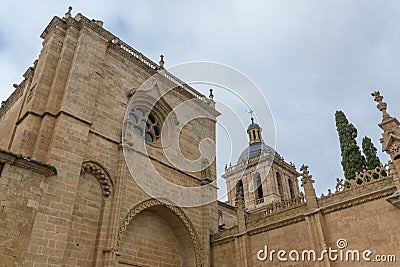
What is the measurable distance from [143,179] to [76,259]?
133 inches

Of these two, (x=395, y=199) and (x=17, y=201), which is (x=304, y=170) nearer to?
(x=395, y=199)

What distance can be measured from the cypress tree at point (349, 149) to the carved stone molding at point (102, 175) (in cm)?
902

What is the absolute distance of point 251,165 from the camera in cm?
3019

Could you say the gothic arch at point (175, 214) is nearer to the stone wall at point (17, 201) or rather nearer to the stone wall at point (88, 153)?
the stone wall at point (88, 153)

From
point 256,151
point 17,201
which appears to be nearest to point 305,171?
Result: point 17,201

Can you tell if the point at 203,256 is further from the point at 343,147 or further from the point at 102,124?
the point at 343,147

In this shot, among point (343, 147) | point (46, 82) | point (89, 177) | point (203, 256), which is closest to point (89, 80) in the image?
point (46, 82)

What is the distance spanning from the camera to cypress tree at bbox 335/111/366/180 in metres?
12.4

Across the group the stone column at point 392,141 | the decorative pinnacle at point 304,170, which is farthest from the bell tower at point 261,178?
the stone column at point 392,141

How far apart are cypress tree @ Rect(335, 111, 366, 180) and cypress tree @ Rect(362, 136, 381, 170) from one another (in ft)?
1.27

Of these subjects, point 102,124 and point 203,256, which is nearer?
point 102,124

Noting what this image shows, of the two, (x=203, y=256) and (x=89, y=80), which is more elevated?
(x=89, y=80)

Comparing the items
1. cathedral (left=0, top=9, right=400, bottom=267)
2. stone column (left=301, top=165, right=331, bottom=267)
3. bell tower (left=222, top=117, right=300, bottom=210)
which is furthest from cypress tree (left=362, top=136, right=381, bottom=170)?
bell tower (left=222, top=117, right=300, bottom=210)

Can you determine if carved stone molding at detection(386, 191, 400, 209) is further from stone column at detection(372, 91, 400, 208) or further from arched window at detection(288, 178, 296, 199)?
arched window at detection(288, 178, 296, 199)
